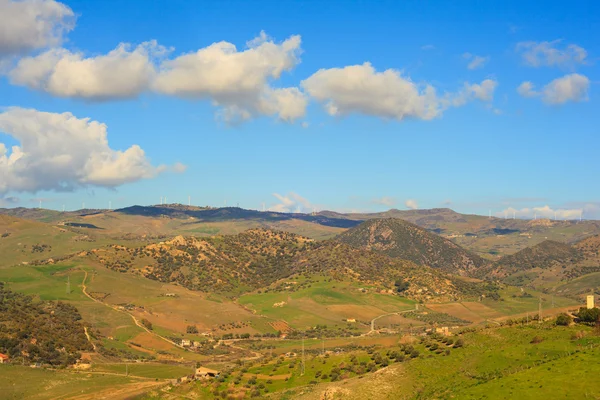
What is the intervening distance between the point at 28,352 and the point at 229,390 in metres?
68.6

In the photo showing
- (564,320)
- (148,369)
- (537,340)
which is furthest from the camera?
(148,369)

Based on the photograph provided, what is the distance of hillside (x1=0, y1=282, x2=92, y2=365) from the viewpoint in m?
142

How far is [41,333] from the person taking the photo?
156 m

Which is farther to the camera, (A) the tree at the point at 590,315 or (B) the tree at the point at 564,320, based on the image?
(B) the tree at the point at 564,320

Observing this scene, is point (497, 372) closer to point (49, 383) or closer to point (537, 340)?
point (537, 340)

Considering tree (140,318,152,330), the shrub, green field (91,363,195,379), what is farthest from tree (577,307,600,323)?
tree (140,318,152,330)

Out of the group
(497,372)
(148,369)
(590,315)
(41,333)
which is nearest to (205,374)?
(148,369)

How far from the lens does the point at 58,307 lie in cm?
19212

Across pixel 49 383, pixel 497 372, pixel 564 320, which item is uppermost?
pixel 564 320

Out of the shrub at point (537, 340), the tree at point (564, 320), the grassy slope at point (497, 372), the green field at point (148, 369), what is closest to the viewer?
the grassy slope at point (497, 372)

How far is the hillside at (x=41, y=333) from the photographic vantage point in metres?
142

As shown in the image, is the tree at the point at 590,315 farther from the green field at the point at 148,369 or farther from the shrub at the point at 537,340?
the green field at the point at 148,369

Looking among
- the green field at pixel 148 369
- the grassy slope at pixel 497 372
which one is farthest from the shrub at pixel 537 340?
the green field at pixel 148 369

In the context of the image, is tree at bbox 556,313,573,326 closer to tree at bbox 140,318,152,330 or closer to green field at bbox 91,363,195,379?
green field at bbox 91,363,195,379
